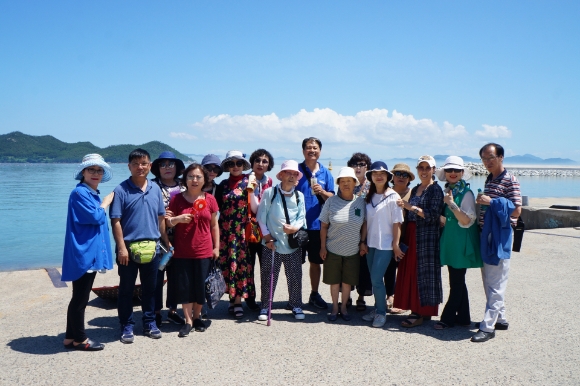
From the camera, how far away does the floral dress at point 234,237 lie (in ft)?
17.3

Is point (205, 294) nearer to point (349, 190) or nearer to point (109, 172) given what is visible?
point (109, 172)

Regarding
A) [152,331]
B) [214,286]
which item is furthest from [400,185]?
[152,331]

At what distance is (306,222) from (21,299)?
3.67 m

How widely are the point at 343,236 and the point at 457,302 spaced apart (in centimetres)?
135

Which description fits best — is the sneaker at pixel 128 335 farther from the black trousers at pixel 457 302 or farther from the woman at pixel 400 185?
the black trousers at pixel 457 302

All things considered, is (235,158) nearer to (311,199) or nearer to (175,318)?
(311,199)

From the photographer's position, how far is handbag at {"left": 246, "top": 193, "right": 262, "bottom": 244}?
17.4 ft

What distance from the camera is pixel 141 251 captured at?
14.5 ft

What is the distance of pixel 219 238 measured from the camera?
17.0 feet

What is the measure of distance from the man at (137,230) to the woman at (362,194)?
2.22 metres

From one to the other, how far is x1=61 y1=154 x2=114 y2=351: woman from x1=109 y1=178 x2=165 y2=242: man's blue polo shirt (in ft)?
0.43

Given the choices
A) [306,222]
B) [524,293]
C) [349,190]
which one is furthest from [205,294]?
[524,293]

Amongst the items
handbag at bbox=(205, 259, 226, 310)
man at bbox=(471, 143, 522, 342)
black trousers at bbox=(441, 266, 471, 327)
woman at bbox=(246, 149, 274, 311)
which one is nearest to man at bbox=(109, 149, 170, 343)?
handbag at bbox=(205, 259, 226, 310)

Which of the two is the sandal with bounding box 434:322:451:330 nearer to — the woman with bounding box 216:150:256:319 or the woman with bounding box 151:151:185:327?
the woman with bounding box 216:150:256:319
